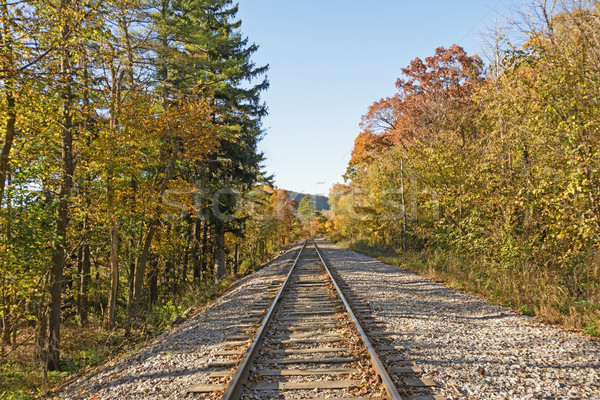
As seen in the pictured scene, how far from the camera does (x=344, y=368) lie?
461cm

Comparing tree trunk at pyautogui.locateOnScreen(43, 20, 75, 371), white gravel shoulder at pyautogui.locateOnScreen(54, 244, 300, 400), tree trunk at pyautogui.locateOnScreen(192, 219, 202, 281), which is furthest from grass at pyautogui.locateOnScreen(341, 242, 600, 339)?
tree trunk at pyautogui.locateOnScreen(192, 219, 202, 281)

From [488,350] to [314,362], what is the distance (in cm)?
275

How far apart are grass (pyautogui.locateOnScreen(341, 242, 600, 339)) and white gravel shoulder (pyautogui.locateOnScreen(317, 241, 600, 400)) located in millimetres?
386

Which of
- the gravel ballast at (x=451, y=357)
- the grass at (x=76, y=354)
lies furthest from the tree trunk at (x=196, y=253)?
the gravel ballast at (x=451, y=357)

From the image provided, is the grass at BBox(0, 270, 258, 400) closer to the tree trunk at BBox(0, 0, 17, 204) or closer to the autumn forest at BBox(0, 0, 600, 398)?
the autumn forest at BBox(0, 0, 600, 398)

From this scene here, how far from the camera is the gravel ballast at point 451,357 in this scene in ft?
13.6

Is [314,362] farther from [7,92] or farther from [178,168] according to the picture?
[178,168]

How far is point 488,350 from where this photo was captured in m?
5.26

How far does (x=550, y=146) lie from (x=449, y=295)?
471cm

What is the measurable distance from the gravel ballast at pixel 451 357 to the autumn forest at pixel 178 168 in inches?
50.5

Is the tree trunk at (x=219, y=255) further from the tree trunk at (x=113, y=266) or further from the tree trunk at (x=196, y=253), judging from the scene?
the tree trunk at (x=113, y=266)

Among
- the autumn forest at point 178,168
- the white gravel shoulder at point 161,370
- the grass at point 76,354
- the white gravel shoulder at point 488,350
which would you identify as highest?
the autumn forest at point 178,168

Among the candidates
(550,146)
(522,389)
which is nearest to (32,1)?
(522,389)

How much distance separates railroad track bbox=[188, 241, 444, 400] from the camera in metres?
4.03
